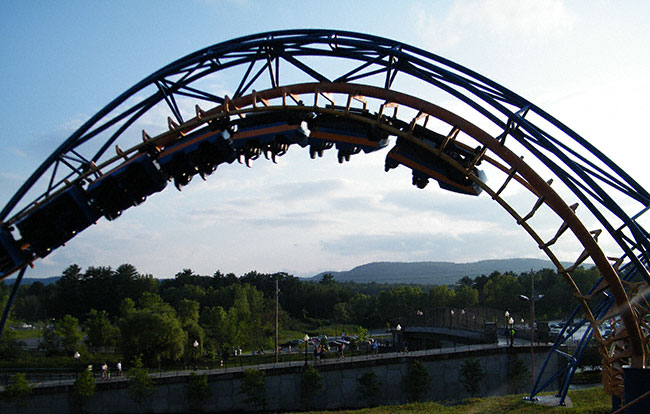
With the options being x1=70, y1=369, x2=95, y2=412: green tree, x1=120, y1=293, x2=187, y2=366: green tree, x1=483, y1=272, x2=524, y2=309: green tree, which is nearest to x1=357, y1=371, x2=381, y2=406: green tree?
x1=70, y1=369, x2=95, y2=412: green tree

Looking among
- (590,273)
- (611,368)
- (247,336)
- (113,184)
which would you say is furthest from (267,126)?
(590,273)

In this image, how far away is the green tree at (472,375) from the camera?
135ft

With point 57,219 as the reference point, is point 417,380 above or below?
below

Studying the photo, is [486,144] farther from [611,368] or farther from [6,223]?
[6,223]

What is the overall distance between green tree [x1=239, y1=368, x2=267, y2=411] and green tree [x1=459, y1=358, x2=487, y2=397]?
52.4 ft

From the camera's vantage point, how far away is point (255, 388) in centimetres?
3784

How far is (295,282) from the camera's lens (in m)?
128

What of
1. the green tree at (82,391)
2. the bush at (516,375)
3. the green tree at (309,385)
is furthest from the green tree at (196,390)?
the bush at (516,375)

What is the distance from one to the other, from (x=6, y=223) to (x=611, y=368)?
702 inches

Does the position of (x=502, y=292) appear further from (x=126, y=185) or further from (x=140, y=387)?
(x=126, y=185)

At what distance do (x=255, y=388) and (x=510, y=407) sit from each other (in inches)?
799

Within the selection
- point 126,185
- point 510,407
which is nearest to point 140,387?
point 510,407

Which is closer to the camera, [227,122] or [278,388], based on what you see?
[227,122]

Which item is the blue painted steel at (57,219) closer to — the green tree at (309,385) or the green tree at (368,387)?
the green tree at (309,385)
